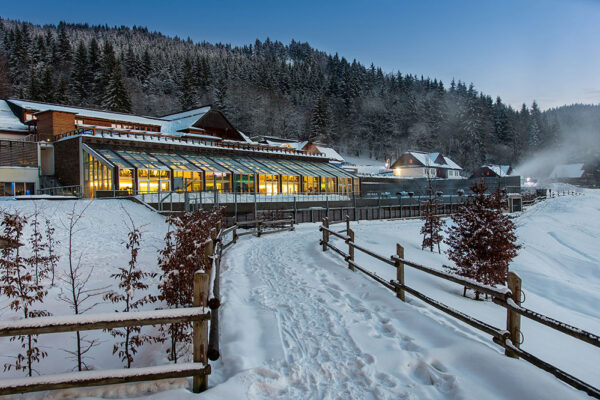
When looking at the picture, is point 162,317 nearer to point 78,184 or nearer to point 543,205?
point 78,184

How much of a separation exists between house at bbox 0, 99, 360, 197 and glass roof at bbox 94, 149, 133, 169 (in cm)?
7

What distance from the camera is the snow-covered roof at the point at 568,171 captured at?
78.2 metres

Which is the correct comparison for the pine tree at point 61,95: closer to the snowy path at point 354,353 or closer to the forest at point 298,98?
the forest at point 298,98

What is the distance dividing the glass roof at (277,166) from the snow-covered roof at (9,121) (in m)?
22.3

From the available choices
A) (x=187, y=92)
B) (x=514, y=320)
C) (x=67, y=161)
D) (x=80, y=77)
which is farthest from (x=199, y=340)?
(x=80, y=77)

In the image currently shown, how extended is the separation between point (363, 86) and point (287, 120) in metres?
33.6

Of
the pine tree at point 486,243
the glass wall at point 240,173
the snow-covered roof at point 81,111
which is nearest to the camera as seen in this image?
the pine tree at point 486,243

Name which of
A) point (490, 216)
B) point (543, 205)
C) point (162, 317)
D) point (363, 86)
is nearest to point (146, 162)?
point (490, 216)

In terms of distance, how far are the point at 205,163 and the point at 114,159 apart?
7683 mm

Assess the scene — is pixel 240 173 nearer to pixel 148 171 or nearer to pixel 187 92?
pixel 148 171

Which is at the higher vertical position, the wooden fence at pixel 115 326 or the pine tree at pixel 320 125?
the pine tree at pixel 320 125

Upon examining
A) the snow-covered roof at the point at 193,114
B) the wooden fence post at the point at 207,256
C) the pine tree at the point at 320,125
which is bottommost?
the wooden fence post at the point at 207,256

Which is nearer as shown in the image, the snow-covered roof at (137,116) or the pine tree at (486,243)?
the pine tree at (486,243)

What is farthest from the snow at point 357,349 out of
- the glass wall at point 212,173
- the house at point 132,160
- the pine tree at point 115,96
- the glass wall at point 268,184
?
the pine tree at point 115,96
